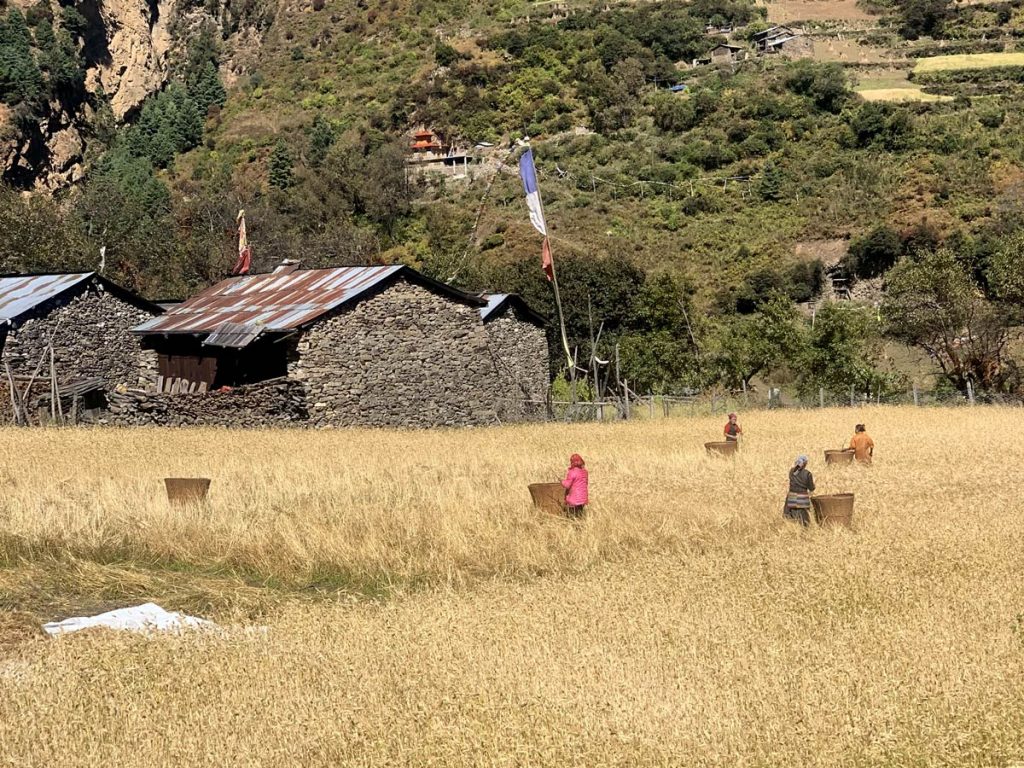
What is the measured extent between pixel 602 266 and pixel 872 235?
63.5 ft

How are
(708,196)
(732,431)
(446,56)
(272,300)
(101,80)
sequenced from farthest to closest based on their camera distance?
(101,80), (446,56), (708,196), (272,300), (732,431)

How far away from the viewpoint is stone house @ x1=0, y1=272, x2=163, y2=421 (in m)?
35.9

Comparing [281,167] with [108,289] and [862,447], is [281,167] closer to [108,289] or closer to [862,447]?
[108,289]

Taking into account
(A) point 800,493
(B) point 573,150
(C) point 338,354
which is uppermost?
(B) point 573,150

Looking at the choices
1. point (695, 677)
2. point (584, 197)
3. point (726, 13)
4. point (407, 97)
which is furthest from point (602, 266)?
point (726, 13)

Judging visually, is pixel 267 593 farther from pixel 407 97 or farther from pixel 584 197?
pixel 407 97

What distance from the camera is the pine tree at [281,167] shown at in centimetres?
9025

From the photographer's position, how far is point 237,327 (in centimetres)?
3372

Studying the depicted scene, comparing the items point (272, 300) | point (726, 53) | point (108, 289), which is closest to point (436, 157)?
point (726, 53)

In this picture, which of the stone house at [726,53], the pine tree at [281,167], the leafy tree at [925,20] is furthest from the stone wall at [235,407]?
the leafy tree at [925,20]

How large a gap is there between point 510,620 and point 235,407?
25.2 m

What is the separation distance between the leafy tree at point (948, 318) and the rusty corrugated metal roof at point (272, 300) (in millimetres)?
18958

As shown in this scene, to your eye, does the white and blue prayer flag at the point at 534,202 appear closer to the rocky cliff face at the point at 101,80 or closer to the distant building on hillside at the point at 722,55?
the distant building on hillside at the point at 722,55

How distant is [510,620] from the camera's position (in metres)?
9.75
